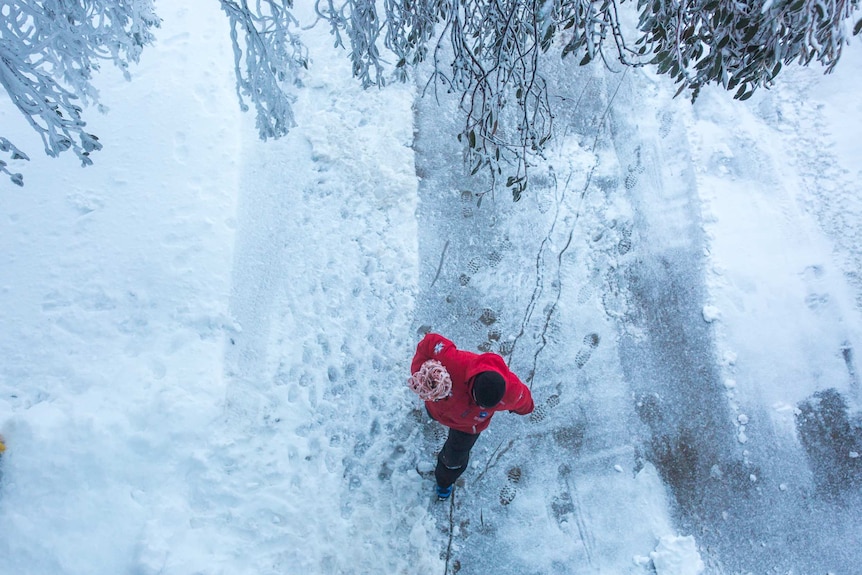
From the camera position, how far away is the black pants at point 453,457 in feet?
10.8

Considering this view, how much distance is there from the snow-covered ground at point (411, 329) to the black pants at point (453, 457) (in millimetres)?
256

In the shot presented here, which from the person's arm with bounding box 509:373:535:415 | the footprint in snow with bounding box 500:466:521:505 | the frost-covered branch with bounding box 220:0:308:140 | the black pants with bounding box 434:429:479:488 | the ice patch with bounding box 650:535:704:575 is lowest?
the ice patch with bounding box 650:535:704:575

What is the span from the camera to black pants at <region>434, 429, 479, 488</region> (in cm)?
329

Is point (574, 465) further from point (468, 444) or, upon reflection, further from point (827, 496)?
point (827, 496)

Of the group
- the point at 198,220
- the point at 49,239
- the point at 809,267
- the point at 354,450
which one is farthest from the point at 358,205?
the point at 809,267

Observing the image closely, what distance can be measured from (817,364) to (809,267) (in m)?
→ 0.77

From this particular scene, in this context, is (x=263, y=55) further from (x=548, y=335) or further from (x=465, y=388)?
(x=548, y=335)

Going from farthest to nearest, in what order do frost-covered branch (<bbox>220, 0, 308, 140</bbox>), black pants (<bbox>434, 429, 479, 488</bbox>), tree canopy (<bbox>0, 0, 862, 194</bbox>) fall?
1. black pants (<bbox>434, 429, 479, 488</bbox>)
2. frost-covered branch (<bbox>220, 0, 308, 140</bbox>)
3. tree canopy (<bbox>0, 0, 862, 194</bbox>)

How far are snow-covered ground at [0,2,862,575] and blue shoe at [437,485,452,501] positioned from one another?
3.4 inches

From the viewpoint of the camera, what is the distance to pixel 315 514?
11.7 feet

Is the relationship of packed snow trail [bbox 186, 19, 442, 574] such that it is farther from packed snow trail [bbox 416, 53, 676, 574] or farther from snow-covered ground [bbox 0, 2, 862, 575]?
packed snow trail [bbox 416, 53, 676, 574]

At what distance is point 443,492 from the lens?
11.9ft

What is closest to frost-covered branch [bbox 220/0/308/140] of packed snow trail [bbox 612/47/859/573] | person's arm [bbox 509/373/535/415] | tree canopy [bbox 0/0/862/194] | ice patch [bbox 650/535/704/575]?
tree canopy [bbox 0/0/862/194]

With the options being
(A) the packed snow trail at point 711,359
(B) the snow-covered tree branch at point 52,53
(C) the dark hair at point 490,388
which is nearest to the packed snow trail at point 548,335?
(A) the packed snow trail at point 711,359
